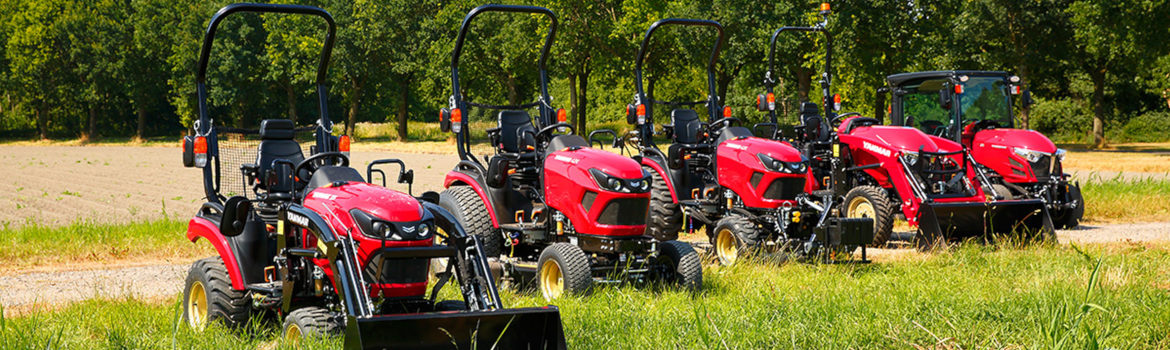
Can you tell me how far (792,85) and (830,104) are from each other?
2591cm

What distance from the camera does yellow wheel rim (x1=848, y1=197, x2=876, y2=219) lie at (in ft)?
32.7

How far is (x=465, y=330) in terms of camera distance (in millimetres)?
4500

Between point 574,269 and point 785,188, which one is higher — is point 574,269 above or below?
below

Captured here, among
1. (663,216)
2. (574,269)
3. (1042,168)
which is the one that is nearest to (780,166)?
(663,216)

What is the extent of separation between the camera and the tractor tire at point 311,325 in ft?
15.2

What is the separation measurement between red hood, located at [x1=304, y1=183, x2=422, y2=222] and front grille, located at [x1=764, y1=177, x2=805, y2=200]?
14.7ft

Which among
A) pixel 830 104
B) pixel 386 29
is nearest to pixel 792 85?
pixel 386 29

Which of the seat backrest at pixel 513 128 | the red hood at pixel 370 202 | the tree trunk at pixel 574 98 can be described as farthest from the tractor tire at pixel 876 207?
the tree trunk at pixel 574 98

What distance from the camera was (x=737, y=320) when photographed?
502 cm

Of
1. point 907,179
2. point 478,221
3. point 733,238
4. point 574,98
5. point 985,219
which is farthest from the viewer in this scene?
point 574,98

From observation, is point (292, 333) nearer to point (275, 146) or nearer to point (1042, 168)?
point (275, 146)

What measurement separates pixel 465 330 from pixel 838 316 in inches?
72.2

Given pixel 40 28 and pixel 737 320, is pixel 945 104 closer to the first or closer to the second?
pixel 737 320

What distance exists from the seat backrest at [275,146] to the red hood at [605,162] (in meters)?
1.91
